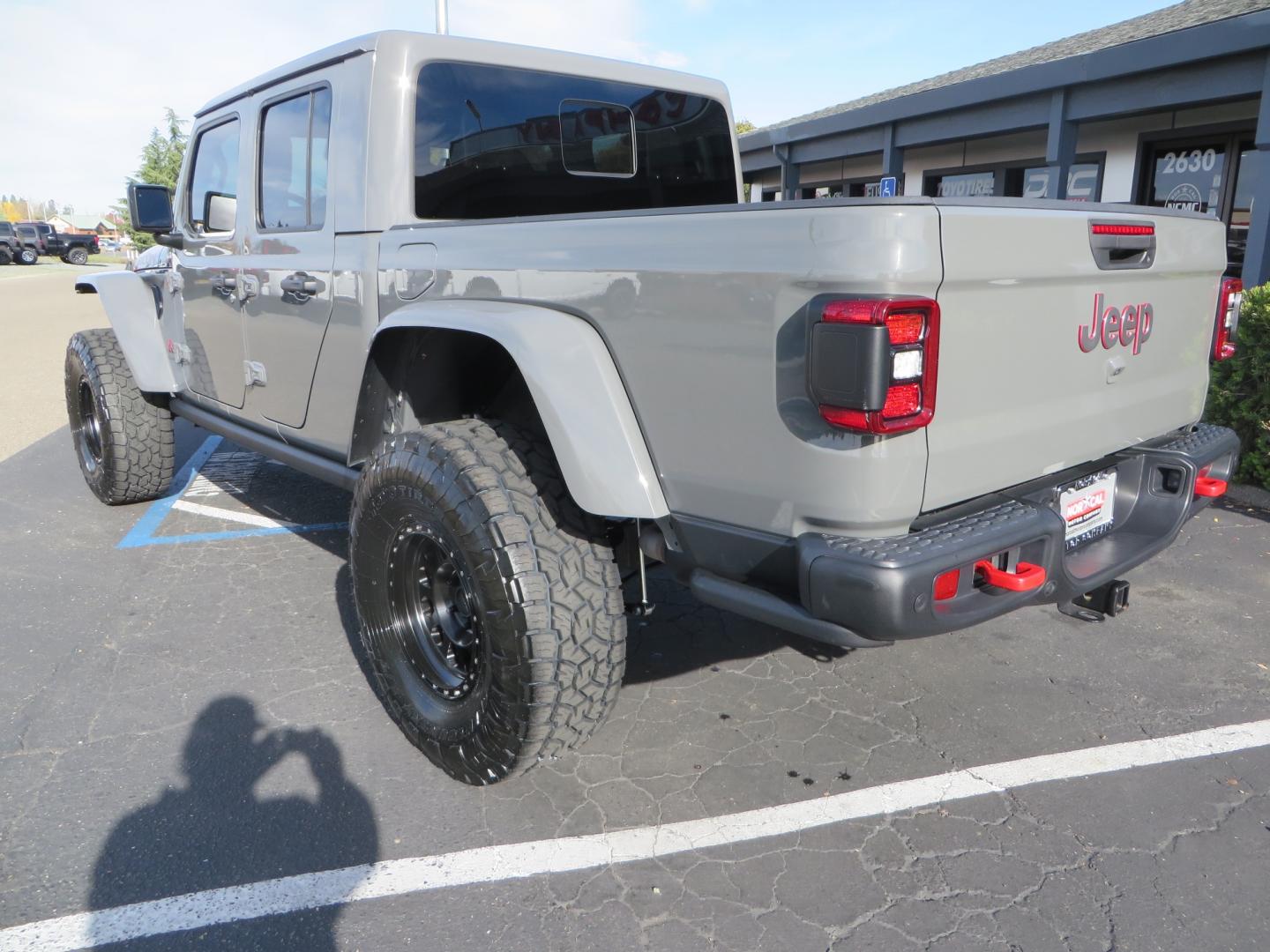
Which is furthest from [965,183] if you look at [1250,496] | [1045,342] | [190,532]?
[1045,342]

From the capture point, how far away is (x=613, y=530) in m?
2.84

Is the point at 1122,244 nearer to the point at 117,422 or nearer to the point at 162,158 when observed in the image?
the point at 117,422

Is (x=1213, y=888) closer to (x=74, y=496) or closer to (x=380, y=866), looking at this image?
(x=380, y=866)

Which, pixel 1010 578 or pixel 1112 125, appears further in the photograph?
pixel 1112 125

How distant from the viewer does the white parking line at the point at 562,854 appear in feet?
7.49

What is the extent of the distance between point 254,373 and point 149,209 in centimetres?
143

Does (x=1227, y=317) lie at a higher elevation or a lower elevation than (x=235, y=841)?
higher

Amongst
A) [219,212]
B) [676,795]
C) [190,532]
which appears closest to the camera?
[676,795]

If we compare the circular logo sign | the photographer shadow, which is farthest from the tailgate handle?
the circular logo sign

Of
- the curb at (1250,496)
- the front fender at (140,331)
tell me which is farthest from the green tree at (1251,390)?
the front fender at (140,331)

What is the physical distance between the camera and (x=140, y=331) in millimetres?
4910

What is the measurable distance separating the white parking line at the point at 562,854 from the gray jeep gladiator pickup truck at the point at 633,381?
279 millimetres

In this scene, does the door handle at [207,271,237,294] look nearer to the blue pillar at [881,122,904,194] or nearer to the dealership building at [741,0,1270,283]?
the dealership building at [741,0,1270,283]

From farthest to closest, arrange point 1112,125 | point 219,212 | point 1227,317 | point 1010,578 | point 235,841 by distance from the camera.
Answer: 1. point 1112,125
2. point 219,212
3. point 1227,317
4. point 235,841
5. point 1010,578
